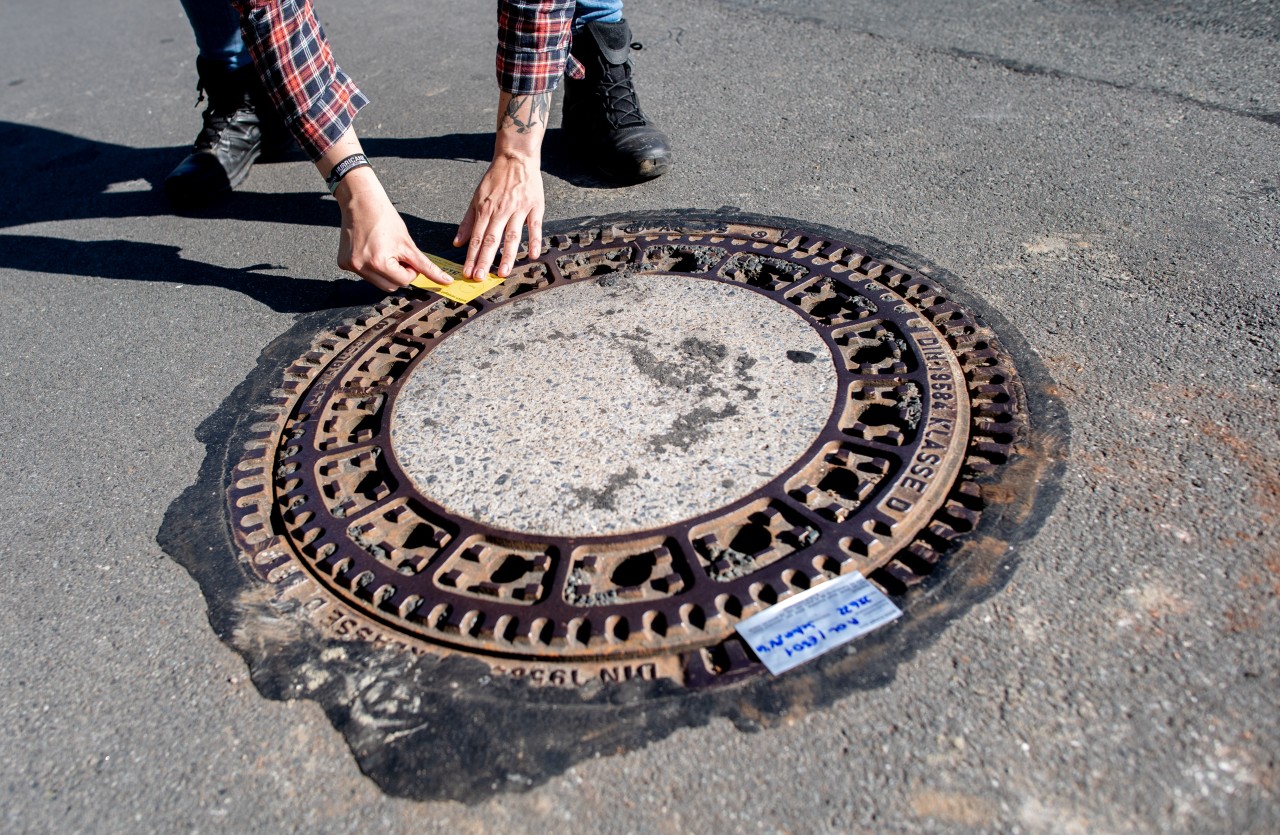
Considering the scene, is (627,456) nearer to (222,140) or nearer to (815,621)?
(815,621)

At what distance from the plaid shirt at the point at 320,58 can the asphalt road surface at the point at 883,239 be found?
1.62ft

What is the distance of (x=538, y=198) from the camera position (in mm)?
2430

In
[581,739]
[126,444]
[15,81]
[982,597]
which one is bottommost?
[15,81]

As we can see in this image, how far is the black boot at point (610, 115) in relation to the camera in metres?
3.08

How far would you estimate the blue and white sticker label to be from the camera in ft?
5.09

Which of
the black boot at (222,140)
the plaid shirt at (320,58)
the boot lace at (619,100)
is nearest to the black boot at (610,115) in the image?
the boot lace at (619,100)

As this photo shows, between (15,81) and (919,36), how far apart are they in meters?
4.51

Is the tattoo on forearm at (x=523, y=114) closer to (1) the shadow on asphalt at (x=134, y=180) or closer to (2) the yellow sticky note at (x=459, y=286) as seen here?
(2) the yellow sticky note at (x=459, y=286)

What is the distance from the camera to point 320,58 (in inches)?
96.7

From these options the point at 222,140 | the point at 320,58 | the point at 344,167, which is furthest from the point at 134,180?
the point at 344,167

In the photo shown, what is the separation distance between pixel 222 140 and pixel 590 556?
8.28 feet

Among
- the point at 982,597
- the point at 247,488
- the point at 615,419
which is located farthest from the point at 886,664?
the point at 247,488

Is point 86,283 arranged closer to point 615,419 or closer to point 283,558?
point 283,558

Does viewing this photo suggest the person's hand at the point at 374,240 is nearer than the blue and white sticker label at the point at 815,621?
No
